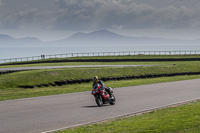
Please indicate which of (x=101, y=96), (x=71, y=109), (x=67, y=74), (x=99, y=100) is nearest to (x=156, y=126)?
(x=71, y=109)

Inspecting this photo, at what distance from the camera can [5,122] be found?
42.4 ft

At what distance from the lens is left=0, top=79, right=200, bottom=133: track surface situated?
12516 millimetres

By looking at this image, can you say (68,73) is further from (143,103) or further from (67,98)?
(143,103)

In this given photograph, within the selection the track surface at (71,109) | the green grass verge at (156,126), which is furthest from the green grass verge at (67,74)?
the green grass verge at (156,126)

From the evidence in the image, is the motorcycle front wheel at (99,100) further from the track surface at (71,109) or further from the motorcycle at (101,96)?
the track surface at (71,109)

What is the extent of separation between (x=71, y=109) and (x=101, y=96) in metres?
1.87

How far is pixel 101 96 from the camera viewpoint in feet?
56.3

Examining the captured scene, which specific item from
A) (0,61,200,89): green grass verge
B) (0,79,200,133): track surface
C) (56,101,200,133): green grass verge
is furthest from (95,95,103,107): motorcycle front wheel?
(0,61,200,89): green grass verge

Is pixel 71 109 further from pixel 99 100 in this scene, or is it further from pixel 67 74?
pixel 67 74

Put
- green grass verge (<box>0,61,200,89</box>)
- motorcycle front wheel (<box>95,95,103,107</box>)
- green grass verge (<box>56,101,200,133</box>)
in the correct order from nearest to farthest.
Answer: green grass verge (<box>56,101,200,133</box>)
motorcycle front wheel (<box>95,95,103,107</box>)
green grass verge (<box>0,61,200,89</box>)

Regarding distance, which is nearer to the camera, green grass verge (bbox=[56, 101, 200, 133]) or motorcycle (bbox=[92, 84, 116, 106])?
green grass verge (bbox=[56, 101, 200, 133])

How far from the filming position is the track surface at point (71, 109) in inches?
493

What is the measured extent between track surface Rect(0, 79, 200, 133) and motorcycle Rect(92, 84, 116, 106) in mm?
302

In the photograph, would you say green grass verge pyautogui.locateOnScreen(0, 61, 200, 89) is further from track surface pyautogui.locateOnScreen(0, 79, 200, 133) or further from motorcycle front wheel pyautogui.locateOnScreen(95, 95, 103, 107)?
motorcycle front wheel pyautogui.locateOnScreen(95, 95, 103, 107)
